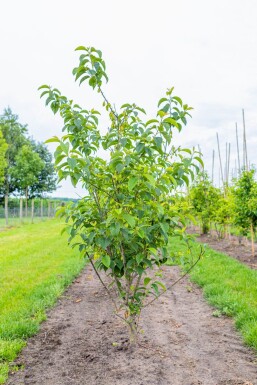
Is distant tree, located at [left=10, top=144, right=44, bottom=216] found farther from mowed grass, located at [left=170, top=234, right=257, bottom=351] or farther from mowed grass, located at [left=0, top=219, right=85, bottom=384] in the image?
mowed grass, located at [left=170, top=234, right=257, bottom=351]

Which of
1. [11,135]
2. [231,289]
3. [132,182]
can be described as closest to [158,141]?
[132,182]

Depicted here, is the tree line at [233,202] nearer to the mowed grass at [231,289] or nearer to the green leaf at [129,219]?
the mowed grass at [231,289]

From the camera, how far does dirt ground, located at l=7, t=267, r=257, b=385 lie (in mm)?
3174

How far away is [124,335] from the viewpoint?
409 centimetres

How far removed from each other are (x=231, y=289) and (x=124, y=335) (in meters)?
2.59

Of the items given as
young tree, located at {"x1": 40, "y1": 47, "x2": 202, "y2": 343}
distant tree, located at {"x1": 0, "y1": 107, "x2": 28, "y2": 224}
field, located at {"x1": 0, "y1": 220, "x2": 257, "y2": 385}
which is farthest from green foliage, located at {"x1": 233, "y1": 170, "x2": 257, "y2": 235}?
distant tree, located at {"x1": 0, "y1": 107, "x2": 28, "y2": 224}

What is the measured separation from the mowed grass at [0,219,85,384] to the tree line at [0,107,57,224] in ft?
40.0

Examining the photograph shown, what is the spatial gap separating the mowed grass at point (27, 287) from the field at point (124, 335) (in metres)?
0.02

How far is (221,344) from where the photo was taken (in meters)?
3.94

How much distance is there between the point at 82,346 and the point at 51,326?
0.83m

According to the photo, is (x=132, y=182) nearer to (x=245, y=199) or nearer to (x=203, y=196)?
(x=245, y=199)

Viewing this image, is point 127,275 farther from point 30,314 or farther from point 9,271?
point 9,271

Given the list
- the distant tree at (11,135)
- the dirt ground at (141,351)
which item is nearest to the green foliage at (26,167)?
the distant tree at (11,135)

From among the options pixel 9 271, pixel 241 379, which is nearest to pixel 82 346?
pixel 241 379
